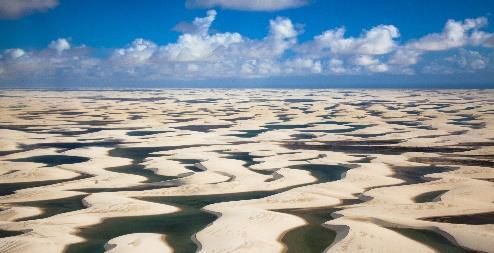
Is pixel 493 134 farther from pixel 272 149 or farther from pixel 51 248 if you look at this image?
pixel 51 248

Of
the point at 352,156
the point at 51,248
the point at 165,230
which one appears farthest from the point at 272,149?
the point at 51,248

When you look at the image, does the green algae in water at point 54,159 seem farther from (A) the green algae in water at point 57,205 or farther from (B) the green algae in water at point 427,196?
(B) the green algae in water at point 427,196

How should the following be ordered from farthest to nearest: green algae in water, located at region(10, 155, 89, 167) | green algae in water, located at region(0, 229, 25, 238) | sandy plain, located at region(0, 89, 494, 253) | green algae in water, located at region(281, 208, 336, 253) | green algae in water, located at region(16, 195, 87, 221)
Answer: green algae in water, located at region(10, 155, 89, 167) < green algae in water, located at region(16, 195, 87, 221) < green algae in water, located at region(0, 229, 25, 238) < sandy plain, located at region(0, 89, 494, 253) < green algae in water, located at region(281, 208, 336, 253)

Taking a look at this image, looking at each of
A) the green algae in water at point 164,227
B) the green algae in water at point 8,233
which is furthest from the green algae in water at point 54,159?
the green algae in water at point 8,233

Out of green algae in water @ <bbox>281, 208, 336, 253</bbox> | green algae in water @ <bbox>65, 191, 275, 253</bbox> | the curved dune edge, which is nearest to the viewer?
the curved dune edge

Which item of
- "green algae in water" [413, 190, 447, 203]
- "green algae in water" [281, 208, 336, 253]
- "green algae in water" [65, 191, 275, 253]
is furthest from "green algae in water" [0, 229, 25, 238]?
"green algae in water" [413, 190, 447, 203]

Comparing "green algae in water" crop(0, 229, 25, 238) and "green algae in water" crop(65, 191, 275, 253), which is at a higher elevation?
"green algae in water" crop(0, 229, 25, 238)

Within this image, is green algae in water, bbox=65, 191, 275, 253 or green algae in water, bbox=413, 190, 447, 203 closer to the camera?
green algae in water, bbox=65, 191, 275, 253

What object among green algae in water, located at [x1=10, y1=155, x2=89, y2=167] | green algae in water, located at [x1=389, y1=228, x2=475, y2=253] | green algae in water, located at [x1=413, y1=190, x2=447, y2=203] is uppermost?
green algae in water, located at [x1=389, y1=228, x2=475, y2=253]

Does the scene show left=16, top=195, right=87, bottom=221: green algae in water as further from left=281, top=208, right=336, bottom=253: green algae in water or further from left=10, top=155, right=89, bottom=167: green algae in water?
left=10, top=155, right=89, bottom=167: green algae in water

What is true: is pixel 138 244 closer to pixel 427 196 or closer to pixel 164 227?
pixel 164 227
